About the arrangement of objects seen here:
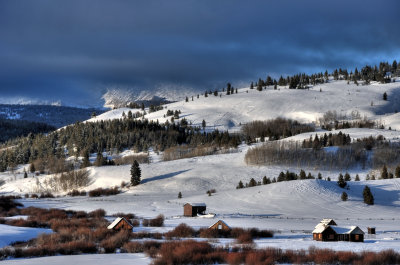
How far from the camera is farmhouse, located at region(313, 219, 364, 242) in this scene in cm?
4184

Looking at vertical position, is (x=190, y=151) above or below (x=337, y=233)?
above

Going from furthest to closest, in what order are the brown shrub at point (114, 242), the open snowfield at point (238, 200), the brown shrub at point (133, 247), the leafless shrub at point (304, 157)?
1. the leafless shrub at point (304, 157)
2. the open snowfield at point (238, 200)
3. the brown shrub at point (114, 242)
4. the brown shrub at point (133, 247)

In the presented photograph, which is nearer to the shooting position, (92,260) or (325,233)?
(92,260)

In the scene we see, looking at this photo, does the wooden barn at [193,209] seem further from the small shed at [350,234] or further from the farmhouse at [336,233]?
the small shed at [350,234]

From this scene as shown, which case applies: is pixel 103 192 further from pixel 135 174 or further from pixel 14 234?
pixel 14 234

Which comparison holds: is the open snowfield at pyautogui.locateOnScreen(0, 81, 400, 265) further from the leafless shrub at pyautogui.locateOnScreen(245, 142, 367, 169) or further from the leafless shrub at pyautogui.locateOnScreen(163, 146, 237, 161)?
the leafless shrub at pyautogui.locateOnScreen(163, 146, 237, 161)

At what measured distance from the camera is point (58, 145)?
196 meters

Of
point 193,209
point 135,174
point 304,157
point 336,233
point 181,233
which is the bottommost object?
point 193,209

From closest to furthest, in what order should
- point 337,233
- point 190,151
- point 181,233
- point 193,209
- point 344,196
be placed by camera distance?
point 337,233
point 181,233
point 193,209
point 344,196
point 190,151

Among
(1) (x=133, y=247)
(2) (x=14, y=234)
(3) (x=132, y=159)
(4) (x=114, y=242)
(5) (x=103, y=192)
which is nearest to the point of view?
(1) (x=133, y=247)

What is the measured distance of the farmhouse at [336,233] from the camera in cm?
4184

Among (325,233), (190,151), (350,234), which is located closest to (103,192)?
(190,151)

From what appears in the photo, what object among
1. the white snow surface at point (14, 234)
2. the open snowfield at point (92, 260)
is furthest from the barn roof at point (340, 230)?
the white snow surface at point (14, 234)

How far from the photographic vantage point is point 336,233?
141 feet
